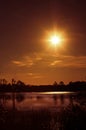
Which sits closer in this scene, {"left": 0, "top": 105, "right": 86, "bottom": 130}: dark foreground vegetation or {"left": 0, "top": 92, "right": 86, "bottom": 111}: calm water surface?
{"left": 0, "top": 105, "right": 86, "bottom": 130}: dark foreground vegetation

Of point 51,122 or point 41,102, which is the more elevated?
point 41,102

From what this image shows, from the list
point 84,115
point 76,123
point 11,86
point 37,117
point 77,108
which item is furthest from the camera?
point 11,86

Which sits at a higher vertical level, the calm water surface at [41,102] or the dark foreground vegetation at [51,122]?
the calm water surface at [41,102]

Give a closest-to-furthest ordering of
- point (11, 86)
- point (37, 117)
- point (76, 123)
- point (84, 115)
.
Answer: point (76, 123), point (84, 115), point (37, 117), point (11, 86)

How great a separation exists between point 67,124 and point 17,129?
3.05 m

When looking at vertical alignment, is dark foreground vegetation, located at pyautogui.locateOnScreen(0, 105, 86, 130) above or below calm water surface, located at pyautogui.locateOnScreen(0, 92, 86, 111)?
below

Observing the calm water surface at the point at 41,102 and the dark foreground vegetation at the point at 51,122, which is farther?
the calm water surface at the point at 41,102

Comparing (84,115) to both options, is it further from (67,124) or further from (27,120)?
(27,120)

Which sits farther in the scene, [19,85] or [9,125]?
[19,85]

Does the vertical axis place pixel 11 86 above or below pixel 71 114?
above

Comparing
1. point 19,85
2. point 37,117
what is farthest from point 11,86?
point 37,117

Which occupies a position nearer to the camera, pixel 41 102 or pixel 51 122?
pixel 51 122

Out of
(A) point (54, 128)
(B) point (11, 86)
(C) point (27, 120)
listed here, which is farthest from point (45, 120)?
(B) point (11, 86)

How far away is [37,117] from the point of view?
24.2 m
